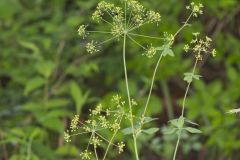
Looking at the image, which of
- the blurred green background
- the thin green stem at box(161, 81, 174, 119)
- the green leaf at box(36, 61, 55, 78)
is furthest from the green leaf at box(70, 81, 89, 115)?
the thin green stem at box(161, 81, 174, 119)

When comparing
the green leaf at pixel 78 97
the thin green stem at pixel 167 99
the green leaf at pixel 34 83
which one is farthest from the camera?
the thin green stem at pixel 167 99

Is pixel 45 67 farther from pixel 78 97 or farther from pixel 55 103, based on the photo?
pixel 78 97

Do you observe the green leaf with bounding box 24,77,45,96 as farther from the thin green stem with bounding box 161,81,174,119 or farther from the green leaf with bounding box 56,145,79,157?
the thin green stem with bounding box 161,81,174,119

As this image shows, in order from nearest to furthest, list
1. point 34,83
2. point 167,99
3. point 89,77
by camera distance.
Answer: point 34,83 → point 167,99 → point 89,77

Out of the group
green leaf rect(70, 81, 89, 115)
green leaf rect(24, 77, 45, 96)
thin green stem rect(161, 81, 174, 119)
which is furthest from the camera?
thin green stem rect(161, 81, 174, 119)

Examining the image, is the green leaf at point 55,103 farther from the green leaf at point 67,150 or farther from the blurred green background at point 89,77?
the green leaf at point 67,150

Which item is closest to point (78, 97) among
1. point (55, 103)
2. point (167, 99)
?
point (55, 103)

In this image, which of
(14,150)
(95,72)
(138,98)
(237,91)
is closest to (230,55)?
(237,91)

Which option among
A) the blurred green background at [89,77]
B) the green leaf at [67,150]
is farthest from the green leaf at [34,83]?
the green leaf at [67,150]
